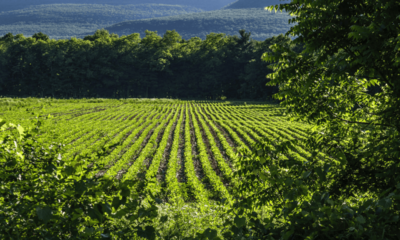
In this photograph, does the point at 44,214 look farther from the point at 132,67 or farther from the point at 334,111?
the point at 132,67

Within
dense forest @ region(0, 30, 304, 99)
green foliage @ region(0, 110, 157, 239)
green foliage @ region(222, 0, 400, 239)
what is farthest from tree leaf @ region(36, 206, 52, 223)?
dense forest @ region(0, 30, 304, 99)

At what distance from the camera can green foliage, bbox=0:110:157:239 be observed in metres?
2.00

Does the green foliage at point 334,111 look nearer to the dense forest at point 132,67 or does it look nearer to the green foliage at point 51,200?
the green foliage at point 51,200

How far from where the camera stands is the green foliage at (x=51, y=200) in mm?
2002

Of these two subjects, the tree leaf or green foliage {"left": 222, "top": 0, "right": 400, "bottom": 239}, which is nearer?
the tree leaf

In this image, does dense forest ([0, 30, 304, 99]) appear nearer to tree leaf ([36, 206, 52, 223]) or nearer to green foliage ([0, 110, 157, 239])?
green foliage ([0, 110, 157, 239])

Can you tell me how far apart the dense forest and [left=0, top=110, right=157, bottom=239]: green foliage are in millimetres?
65685

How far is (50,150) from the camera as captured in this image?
2.84 m

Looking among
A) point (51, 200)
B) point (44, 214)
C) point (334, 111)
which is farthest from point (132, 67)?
point (44, 214)

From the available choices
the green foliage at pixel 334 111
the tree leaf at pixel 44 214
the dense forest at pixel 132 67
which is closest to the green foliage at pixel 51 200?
the tree leaf at pixel 44 214

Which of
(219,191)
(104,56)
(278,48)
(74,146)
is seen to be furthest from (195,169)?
(104,56)

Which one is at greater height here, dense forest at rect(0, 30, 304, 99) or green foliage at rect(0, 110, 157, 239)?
dense forest at rect(0, 30, 304, 99)

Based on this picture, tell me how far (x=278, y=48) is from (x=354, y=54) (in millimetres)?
1040

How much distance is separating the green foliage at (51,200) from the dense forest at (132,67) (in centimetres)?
6569
